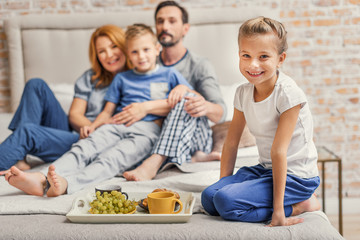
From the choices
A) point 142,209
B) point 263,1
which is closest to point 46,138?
point 142,209

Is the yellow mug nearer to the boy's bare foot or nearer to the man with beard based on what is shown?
the man with beard

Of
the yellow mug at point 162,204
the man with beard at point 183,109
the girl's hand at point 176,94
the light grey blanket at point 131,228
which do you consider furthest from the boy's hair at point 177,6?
the yellow mug at point 162,204

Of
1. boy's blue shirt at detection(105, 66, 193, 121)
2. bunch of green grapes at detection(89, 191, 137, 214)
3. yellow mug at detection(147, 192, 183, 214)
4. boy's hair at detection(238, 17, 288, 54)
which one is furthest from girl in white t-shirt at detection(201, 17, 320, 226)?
boy's blue shirt at detection(105, 66, 193, 121)

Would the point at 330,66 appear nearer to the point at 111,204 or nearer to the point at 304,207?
the point at 304,207

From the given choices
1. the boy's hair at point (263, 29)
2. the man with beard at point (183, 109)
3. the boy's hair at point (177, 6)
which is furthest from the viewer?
the boy's hair at point (177, 6)

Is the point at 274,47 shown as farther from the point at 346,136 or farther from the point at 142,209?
the point at 346,136

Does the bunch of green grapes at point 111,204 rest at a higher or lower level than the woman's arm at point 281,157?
lower

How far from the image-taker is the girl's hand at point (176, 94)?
2234mm

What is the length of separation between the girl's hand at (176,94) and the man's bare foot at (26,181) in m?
0.83

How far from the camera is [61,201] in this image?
162cm

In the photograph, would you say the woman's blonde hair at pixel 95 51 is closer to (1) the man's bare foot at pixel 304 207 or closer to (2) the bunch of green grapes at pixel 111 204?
(2) the bunch of green grapes at pixel 111 204

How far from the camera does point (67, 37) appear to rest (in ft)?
9.86

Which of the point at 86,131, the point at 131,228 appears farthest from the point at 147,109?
the point at 131,228

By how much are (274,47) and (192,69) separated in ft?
4.18
